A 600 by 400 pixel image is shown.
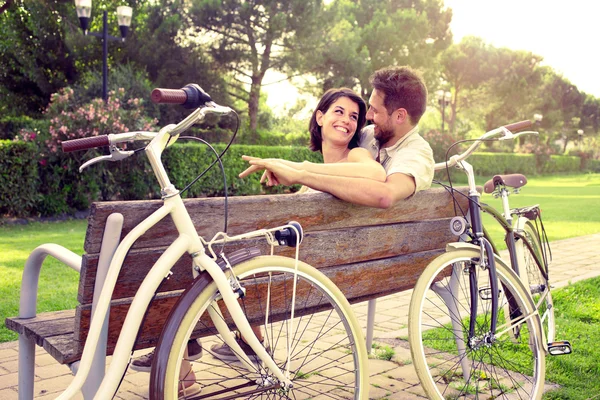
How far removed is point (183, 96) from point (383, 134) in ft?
4.98

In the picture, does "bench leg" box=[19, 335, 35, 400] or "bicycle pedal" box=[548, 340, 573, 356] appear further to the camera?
"bicycle pedal" box=[548, 340, 573, 356]

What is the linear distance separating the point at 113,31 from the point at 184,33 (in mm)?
7334

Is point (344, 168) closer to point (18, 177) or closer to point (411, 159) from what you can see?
point (411, 159)

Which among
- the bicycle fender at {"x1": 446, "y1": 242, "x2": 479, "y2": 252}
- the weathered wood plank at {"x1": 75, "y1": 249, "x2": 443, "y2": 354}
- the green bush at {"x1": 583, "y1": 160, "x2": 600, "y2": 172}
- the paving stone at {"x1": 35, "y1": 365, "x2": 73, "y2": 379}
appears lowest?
the green bush at {"x1": 583, "y1": 160, "x2": 600, "y2": 172}

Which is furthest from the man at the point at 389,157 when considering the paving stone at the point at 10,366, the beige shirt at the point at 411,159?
the paving stone at the point at 10,366

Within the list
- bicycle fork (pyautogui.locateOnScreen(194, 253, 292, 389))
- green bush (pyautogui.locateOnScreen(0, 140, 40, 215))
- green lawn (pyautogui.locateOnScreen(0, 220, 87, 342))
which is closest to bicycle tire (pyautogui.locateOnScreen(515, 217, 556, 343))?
bicycle fork (pyautogui.locateOnScreen(194, 253, 292, 389))

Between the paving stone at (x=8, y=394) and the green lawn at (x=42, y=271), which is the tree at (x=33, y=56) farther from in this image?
the paving stone at (x=8, y=394)

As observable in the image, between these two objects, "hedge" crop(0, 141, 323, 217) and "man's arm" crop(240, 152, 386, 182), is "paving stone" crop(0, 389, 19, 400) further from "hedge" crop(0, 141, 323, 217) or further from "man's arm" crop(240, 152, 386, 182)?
"hedge" crop(0, 141, 323, 217)

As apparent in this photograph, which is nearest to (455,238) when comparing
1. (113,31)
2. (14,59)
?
(14,59)

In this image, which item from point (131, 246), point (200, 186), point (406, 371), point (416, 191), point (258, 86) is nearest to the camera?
point (131, 246)

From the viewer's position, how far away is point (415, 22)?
39.7 m

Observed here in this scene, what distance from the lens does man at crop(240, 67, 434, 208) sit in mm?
2672

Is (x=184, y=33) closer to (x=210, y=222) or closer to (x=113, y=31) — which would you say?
(x=113, y=31)

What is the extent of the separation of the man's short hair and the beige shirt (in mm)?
111
